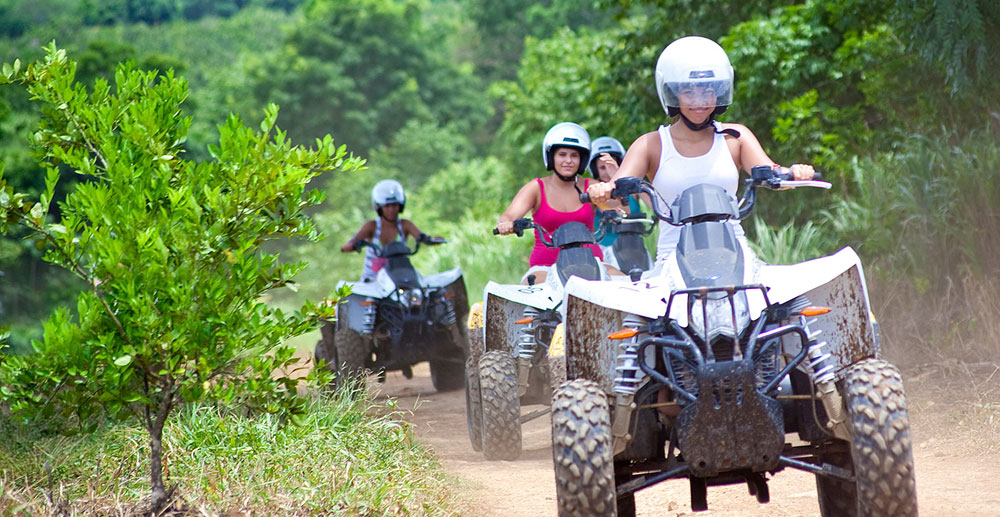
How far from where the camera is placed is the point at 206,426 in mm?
5762

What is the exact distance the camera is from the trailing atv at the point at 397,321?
10.8 meters

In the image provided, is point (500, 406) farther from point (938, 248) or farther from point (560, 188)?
point (938, 248)

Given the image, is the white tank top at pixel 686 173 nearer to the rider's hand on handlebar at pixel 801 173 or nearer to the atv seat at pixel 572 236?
the rider's hand on handlebar at pixel 801 173

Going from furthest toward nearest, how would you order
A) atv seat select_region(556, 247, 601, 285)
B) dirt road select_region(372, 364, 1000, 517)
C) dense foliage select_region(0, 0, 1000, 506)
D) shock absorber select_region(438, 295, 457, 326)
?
shock absorber select_region(438, 295, 457, 326)
dense foliage select_region(0, 0, 1000, 506)
atv seat select_region(556, 247, 601, 285)
dirt road select_region(372, 364, 1000, 517)

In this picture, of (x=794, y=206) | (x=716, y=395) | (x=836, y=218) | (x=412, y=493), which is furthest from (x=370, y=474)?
(x=794, y=206)

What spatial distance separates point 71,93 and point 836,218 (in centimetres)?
878

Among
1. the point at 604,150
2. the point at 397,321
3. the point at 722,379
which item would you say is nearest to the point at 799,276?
the point at 722,379

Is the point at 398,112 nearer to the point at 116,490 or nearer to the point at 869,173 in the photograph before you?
the point at 869,173

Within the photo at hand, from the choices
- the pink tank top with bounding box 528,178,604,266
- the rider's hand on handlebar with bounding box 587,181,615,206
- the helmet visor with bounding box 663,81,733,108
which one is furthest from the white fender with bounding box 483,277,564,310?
the helmet visor with bounding box 663,81,733,108

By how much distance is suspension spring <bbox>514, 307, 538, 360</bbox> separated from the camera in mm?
7180

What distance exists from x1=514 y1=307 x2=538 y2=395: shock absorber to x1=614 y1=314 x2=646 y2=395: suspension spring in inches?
109

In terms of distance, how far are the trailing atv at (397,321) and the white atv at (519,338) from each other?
3.27 metres

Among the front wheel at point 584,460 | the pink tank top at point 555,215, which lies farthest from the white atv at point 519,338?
the front wheel at point 584,460

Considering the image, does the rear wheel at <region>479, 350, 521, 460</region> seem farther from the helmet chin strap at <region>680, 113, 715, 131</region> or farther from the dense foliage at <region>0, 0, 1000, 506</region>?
the helmet chin strap at <region>680, 113, 715, 131</region>
